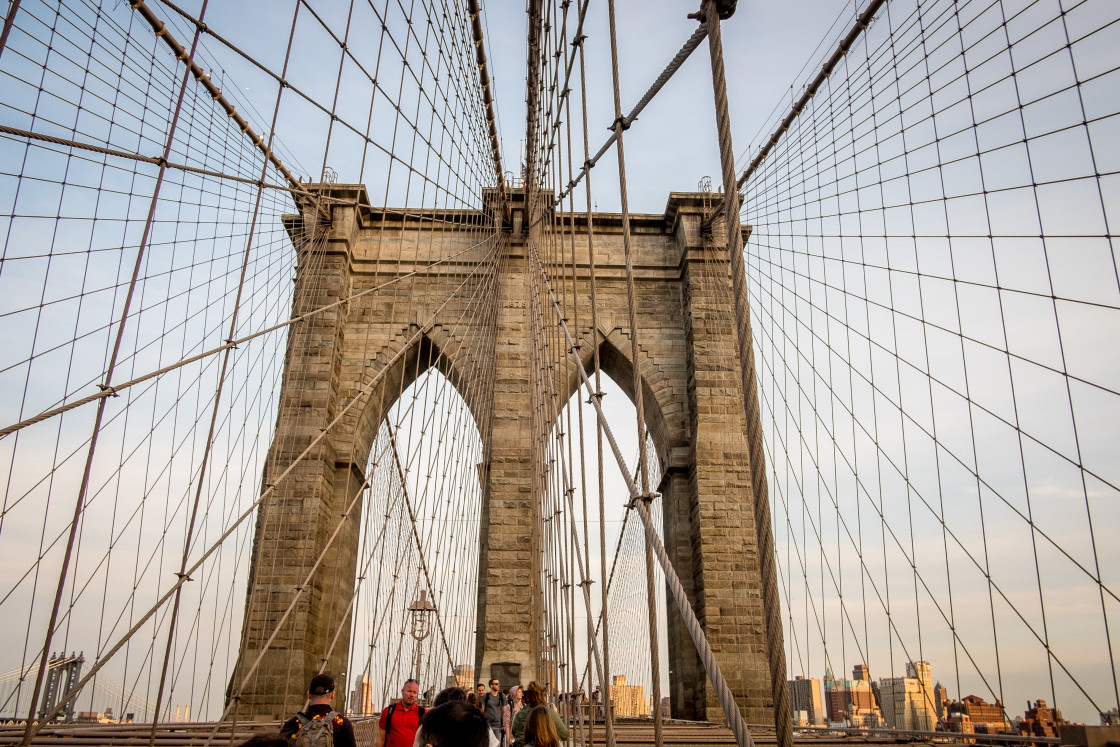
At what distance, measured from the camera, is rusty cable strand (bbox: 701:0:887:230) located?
6.64 metres

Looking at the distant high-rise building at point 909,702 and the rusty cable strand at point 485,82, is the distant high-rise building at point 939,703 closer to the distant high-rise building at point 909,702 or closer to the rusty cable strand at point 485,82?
the distant high-rise building at point 909,702

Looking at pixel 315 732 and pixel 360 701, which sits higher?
pixel 315 732

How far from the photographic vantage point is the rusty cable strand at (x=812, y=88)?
6636 mm

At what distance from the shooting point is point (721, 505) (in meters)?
9.95

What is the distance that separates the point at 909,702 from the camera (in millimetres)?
6086

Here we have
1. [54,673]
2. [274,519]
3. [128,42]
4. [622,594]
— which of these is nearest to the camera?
[128,42]

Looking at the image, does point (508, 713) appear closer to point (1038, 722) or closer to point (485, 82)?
point (1038, 722)

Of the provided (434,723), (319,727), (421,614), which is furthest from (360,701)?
(434,723)

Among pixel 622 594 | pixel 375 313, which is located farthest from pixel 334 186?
pixel 622 594

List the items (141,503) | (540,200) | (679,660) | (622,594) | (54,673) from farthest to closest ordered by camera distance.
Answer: (622,594), (540,200), (679,660), (54,673), (141,503)

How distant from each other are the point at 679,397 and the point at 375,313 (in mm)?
4498

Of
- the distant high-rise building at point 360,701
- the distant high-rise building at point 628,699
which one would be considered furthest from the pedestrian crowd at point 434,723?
the distant high-rise building at point 628,699

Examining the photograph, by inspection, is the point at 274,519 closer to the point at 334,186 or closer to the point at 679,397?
the point at 334,186

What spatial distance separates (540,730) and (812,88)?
764 centimetres
